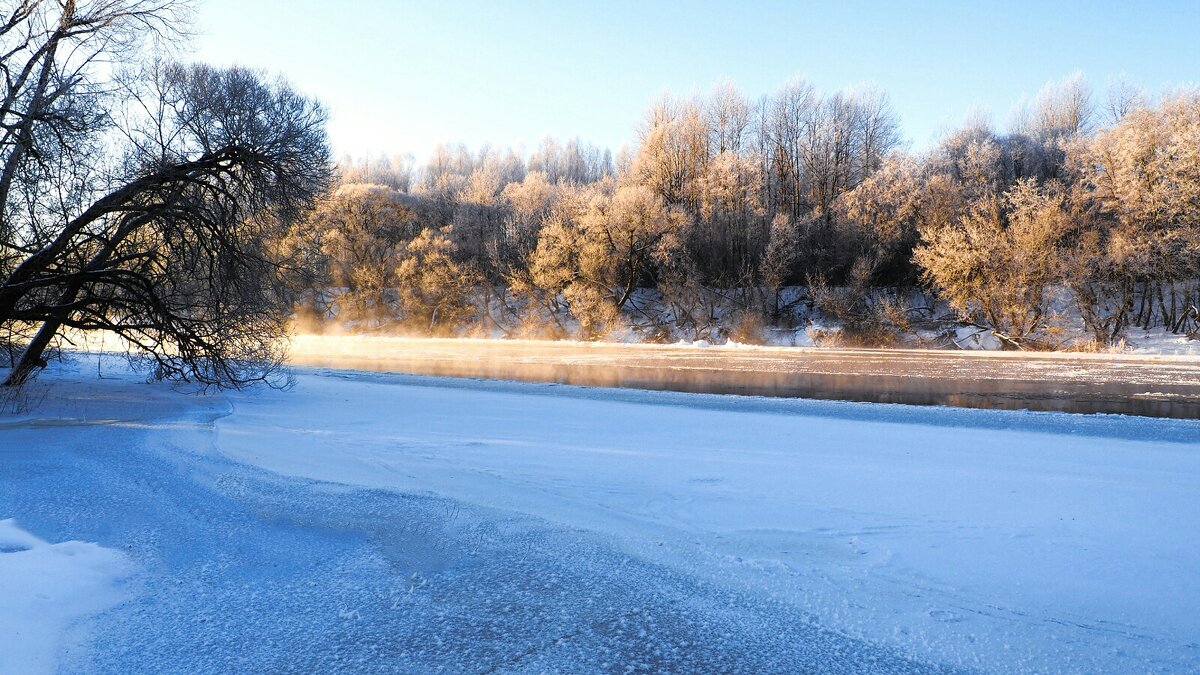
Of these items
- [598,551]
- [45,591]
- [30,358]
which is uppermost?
[30,358]

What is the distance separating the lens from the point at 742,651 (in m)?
3.76

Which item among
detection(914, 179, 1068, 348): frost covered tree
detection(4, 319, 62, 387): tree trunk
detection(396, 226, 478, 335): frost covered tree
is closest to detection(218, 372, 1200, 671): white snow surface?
detection(4, 319, 62, 387): tree trunk

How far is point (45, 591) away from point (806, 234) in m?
41.7

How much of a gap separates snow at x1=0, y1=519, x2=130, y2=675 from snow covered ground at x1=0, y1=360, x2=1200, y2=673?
2cm

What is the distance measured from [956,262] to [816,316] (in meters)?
7.52

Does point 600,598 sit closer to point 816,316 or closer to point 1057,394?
point 1057,394

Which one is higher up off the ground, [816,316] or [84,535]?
[816,316]

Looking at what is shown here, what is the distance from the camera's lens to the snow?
347 centimetres

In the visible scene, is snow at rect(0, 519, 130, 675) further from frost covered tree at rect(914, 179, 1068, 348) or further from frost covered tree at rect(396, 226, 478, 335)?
frost covered tree at rect(396, 226, 478, 335)

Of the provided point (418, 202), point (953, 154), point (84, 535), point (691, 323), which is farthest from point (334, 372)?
point (953, 154)

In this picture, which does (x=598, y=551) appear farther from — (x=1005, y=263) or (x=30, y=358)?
(x=1005, y=263)

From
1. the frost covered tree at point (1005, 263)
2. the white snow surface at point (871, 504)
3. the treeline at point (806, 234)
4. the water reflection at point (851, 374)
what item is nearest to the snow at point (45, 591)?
the white snow surface at point (871, 504)

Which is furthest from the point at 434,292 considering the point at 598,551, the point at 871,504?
the point at 598,551

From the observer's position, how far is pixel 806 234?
42.1 meters
